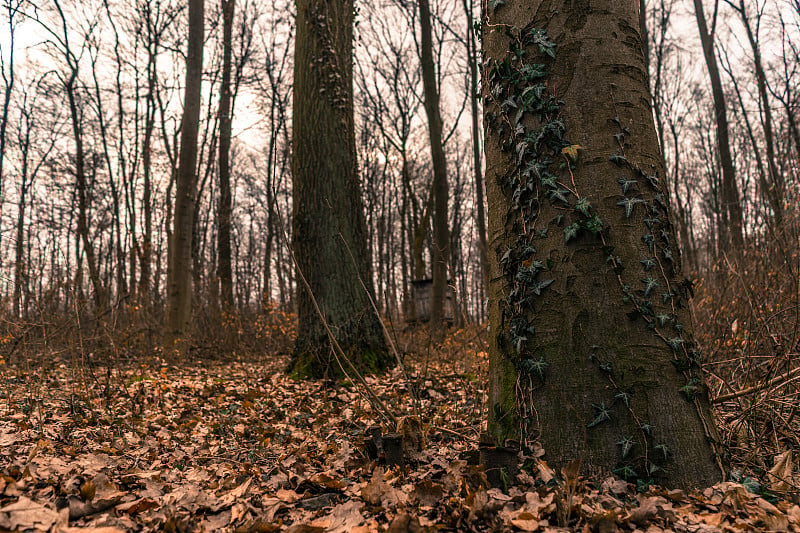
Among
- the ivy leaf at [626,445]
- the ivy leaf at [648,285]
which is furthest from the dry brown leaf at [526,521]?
the ivy leaf at [648,285]

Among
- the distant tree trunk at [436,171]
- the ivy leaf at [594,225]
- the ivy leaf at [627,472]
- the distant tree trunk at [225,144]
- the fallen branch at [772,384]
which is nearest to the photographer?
the ivy leaf at [627,472]

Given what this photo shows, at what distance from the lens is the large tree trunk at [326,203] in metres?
5.04

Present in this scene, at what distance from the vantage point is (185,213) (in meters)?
6.85

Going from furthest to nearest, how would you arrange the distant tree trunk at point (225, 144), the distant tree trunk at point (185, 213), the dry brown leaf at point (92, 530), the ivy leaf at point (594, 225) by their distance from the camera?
the distant tree trunk at point (225, 144)
the distant tree trunk at point (185, 213)
the ivy leaf at point (594, 225)
the dry brown leaf at point (92, 530)

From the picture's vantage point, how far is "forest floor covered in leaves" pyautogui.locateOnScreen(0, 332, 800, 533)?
1.68 metres

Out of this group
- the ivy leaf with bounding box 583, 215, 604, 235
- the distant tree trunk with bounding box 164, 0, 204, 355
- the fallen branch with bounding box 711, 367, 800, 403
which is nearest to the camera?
the ivy leaf with bounding box 583, 215, 604, 235

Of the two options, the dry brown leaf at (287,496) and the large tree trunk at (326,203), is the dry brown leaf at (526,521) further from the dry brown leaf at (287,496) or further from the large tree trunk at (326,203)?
the large tree trunk at (326,203)

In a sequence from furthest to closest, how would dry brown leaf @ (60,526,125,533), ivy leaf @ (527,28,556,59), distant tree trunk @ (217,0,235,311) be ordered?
distant tree trunk @ (217,0,235,311)
ivy leaf @ (527,28,556,59)
dry brown leaf @ (60,526,125,533)

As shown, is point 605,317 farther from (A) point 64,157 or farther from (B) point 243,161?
(B) point 243,161

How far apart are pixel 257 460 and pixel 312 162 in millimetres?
3364

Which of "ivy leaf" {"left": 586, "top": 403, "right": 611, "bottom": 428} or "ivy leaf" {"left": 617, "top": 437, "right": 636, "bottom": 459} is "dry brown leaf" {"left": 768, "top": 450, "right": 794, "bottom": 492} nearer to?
"ivy leaf" {"left": 617, "top": 437, "right": 636, "bottom": 459}

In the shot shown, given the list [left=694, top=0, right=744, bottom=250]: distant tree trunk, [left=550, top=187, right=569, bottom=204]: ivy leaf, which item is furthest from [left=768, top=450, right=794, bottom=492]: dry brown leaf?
[left=694, top=0, right=744, bottom=250]: distant tree trunk

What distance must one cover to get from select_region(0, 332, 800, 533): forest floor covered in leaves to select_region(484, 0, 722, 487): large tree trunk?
21cm

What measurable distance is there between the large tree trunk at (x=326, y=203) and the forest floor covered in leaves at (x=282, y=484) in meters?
1.31
